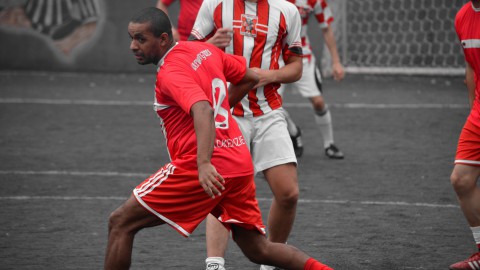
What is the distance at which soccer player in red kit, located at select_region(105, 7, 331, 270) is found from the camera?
16.0 feet

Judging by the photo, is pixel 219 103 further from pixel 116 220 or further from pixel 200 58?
pixel 116 220

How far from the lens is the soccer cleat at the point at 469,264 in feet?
19.6

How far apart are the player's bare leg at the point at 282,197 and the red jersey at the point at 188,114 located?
880 mm

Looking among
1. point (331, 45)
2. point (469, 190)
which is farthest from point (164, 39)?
point (331, 45)

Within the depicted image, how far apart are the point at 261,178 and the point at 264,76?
3.45 meters

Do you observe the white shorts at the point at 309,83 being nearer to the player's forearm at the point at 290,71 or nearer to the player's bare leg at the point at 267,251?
the player's forearm at the point at 290,71

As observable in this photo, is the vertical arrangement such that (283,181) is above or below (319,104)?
above

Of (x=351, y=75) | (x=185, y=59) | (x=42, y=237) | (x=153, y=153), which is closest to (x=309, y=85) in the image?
(x=153, y=153)

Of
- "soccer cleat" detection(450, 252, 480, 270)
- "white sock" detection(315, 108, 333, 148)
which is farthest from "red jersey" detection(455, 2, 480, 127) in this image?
"white sock" detection(315, 108, 333, 148)

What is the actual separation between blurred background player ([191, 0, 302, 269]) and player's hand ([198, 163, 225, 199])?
140 cm

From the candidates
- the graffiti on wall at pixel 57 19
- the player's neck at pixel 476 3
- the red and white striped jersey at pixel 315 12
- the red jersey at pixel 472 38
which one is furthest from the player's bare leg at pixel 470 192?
the graffiti on wall at pixel 57 19

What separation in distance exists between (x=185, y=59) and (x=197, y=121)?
0.48m

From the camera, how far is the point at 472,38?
→ 20.2 ft

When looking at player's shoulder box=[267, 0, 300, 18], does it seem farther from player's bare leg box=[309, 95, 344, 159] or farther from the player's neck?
player's bare leg box=[309, 95, 344, 159]
